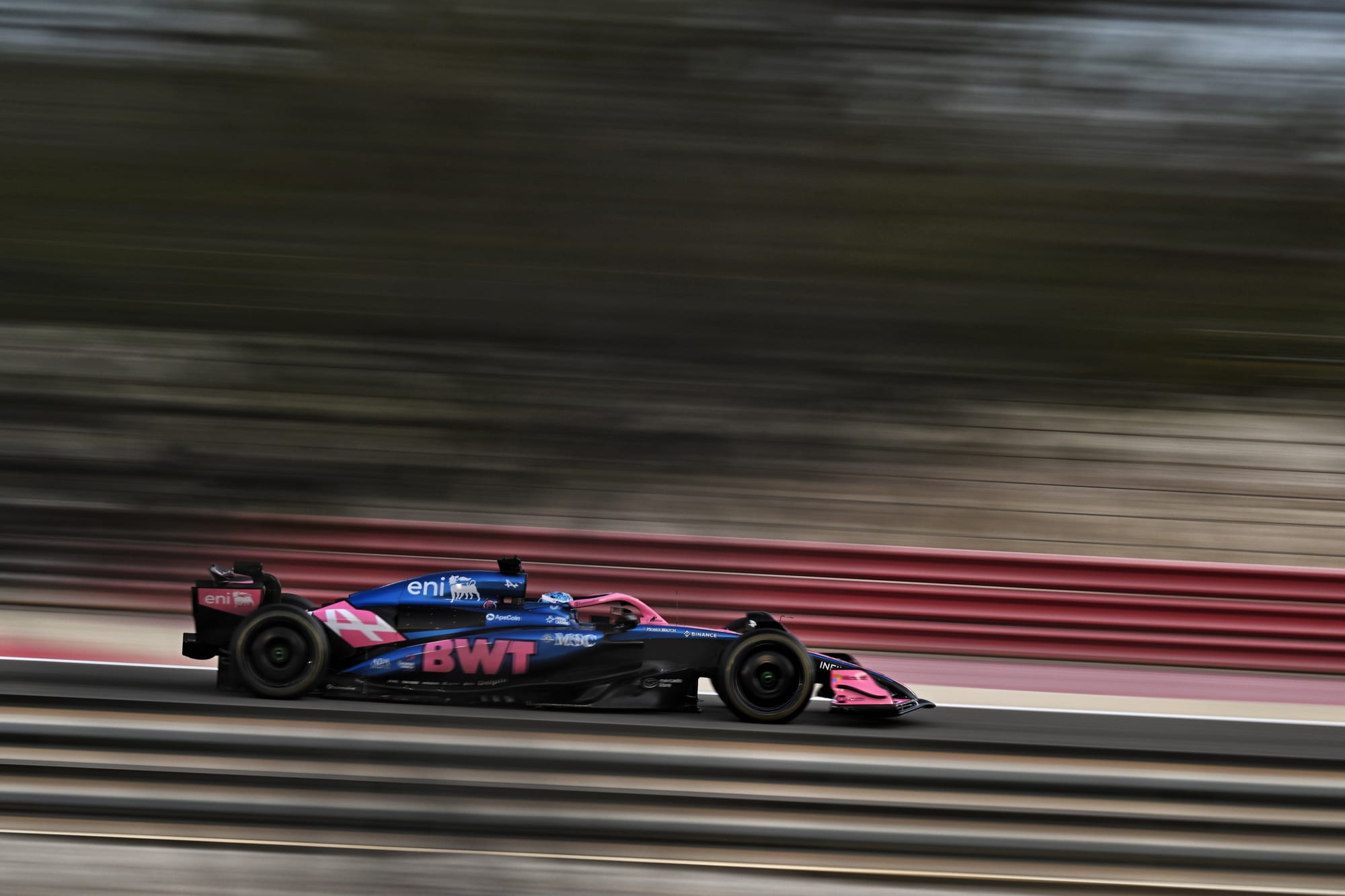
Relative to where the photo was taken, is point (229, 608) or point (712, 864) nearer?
point (712, 864)

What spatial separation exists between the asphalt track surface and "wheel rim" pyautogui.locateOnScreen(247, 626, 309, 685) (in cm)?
166

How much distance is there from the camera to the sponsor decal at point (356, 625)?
5082 mm

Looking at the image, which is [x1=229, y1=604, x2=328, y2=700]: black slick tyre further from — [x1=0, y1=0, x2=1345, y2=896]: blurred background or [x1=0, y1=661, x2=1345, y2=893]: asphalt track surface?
[x1=0, y1=0, x2=1345, y2=896]: blurred background

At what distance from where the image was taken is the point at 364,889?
1239mm

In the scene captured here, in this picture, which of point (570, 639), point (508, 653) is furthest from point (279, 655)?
point (570, 639)

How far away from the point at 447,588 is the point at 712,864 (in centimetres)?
344

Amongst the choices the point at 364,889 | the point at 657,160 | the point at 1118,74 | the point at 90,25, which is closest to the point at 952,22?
the point at 1118,74

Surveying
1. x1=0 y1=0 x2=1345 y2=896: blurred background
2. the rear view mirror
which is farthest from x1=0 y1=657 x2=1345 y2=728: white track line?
x1=0 y1=0 x2=1345 y2=896: blurred background

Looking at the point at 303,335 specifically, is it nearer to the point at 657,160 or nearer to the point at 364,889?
the point at 657,160

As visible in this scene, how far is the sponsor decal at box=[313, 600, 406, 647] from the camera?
5082mm

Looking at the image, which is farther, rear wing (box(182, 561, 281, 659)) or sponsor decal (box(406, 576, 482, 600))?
sponsor decal (box(406, 576, 482, 600))

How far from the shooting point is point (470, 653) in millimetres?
5121

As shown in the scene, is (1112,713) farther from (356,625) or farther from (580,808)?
(580,808)

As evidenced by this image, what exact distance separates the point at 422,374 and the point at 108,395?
217 millimetres
